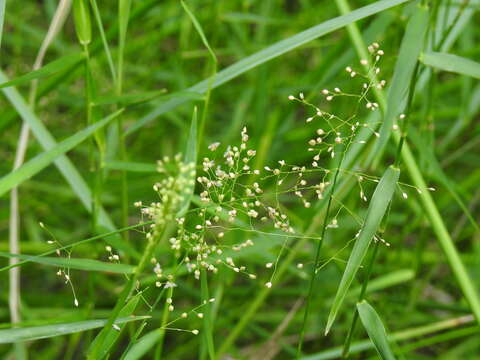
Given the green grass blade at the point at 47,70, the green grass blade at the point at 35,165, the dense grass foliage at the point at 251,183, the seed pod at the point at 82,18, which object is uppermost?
the seed pod at the point at 82,18

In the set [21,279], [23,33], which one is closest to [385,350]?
[21,279]

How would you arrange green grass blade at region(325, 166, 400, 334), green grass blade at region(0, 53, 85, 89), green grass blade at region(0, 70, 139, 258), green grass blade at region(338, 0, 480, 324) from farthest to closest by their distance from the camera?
green grass blade at region(0, 70, 139, 258) < green grass blade at region(338, 0, 480, 324) < green grass blade at region(0, 53, 85, 89) < green grass blade at region(325, 166, 400, 334)

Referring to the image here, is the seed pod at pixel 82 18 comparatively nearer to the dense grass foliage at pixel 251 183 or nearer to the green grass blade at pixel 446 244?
the dense grass foliage at pixel 251 183

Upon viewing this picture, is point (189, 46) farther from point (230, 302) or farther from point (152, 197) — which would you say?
point (230, 302)

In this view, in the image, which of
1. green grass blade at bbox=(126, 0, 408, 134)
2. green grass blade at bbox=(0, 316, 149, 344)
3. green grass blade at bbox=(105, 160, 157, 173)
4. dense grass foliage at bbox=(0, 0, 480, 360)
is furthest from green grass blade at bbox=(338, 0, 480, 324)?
green grass blade at bbox=(0, 316, 149, 344)

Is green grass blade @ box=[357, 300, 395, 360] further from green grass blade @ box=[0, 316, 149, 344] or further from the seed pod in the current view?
the seed pod

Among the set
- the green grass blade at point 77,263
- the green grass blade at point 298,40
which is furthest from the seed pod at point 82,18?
the green grass blade at point 77,263
